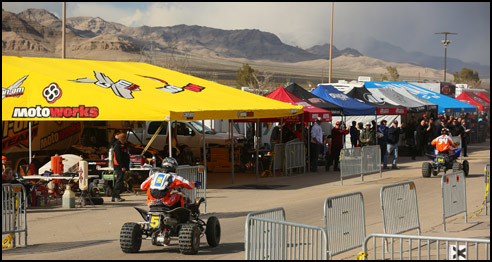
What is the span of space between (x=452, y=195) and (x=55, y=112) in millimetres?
10577

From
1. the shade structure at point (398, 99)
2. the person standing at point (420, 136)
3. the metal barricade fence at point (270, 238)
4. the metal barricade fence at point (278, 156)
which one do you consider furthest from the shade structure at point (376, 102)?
the metal barricade fence at point (270, 238)

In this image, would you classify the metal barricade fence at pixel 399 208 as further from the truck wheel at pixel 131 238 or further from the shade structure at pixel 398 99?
the shade structure at pixel 398 99

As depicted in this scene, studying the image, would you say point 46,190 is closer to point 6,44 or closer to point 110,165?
point 110,165

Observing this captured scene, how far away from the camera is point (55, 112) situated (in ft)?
63.4

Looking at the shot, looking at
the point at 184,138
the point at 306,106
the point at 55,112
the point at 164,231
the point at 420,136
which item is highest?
the point at 306,106

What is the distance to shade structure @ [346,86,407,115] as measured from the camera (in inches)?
1209

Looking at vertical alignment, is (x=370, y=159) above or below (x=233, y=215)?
above

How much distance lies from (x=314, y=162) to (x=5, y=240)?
632 inches

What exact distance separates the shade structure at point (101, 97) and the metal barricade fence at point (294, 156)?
1817mm

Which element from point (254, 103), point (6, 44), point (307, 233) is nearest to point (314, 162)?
point (254, 103)

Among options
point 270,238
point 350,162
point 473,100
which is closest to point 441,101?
point 473,100

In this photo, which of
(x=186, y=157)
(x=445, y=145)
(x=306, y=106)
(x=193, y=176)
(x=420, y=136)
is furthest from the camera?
(x=420, y=136)

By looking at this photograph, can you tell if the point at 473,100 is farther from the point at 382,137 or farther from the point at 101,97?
the point at 101,97

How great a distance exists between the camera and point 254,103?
23.1 m
